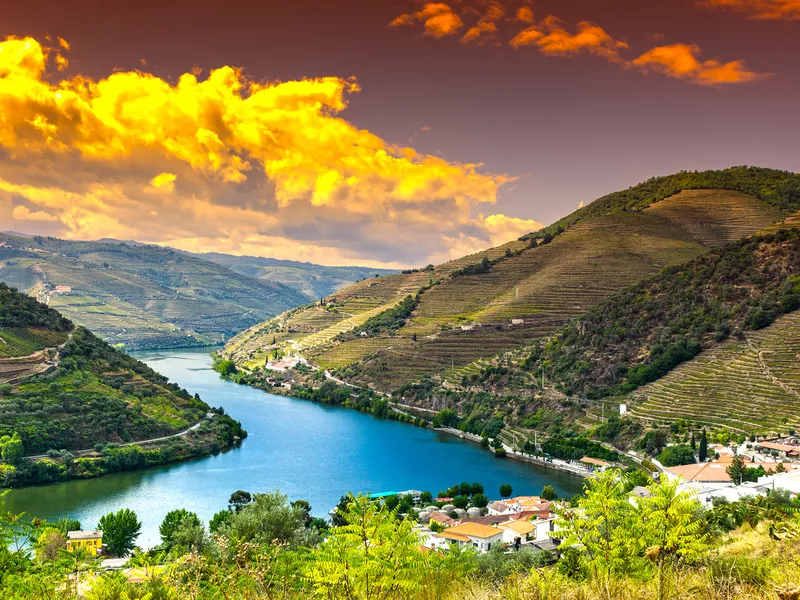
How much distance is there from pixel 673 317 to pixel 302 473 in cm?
3417

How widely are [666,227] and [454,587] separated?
92541mm

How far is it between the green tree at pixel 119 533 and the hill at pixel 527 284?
40.8 metres

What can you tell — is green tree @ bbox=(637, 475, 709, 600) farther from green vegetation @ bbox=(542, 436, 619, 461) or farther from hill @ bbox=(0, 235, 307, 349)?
hill @ bbox=(0, 235, 307, 349)

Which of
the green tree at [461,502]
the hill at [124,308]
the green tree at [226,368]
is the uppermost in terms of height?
the hill at [124,308]

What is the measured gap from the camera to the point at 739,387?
1667 inches

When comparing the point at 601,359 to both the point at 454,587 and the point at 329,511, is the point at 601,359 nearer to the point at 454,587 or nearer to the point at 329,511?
the point at 329,511

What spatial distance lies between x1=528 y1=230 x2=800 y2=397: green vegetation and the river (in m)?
11.6

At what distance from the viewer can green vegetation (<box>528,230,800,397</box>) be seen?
49.1 m

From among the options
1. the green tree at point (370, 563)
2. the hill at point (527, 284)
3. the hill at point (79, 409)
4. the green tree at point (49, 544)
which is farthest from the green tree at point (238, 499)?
the green tree at point (370, 563)

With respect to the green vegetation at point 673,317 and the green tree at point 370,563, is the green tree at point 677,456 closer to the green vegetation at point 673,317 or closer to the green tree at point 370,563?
the green vegetation at point 673,317

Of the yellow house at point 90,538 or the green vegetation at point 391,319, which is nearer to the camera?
the yellow house at point 90,538

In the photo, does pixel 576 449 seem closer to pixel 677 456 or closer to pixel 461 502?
pixel 677 456

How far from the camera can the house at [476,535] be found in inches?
1047

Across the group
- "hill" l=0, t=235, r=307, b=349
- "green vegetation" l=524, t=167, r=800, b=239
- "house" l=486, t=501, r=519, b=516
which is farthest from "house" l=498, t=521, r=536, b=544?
"hill" l=0, t=235, r=307, b=349
